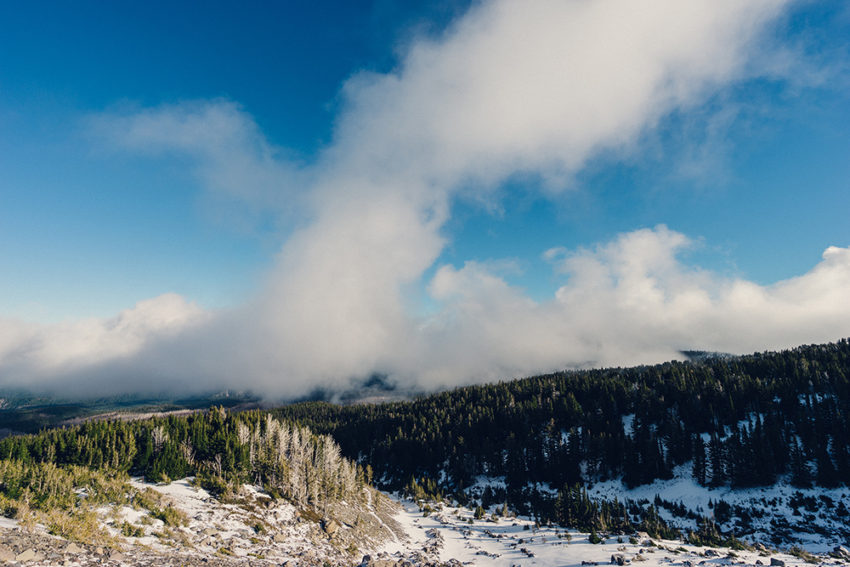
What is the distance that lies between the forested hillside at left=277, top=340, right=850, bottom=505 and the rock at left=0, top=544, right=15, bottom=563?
391 ft

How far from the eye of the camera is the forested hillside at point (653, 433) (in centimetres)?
10550

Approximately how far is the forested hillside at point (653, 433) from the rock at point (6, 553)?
11922 cm

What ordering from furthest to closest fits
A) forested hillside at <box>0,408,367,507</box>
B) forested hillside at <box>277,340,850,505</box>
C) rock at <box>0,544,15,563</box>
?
forested hillside at <box>277,340,850,505</box> → forested hillside at <box>0,408,367,507</box> → rock at <box>0,544,15,563</box>

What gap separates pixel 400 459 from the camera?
166 meters

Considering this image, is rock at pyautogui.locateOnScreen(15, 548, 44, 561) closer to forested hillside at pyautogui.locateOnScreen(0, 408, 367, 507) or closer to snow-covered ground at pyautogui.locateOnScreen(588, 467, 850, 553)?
forested hillside at pyautogui.locateOnScreen(0, 408, 367, 507)

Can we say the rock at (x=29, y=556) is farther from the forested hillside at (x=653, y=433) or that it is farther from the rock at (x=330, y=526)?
the forested hillside at (x=653, y=433)

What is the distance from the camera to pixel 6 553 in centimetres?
2497

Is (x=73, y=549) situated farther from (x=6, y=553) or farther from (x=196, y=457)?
(x=196, y=457)

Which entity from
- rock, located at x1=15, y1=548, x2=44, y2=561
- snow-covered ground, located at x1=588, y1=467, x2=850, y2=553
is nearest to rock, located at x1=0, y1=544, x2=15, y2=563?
rock, located at x1=15, y1=548, x2=44, y2=561

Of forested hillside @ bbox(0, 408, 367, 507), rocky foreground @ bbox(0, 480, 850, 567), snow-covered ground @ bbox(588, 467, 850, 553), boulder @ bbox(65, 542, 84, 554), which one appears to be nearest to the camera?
boulder @ bbox(65, 542, 84, 554)

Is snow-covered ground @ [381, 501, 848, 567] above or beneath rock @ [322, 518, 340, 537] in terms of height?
beneath

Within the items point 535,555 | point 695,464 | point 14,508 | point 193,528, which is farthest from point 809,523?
point 14,508

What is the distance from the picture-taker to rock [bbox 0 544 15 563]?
24370 mm

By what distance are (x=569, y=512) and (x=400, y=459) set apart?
9121cm
